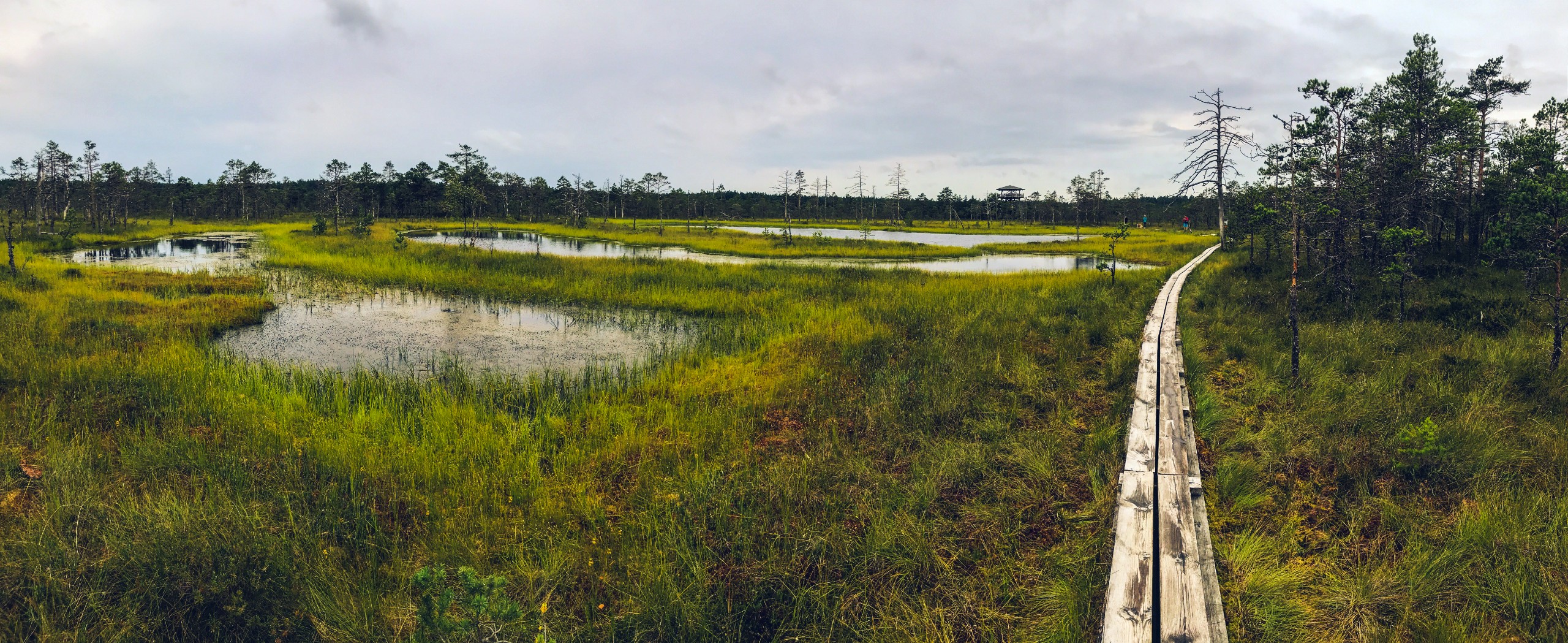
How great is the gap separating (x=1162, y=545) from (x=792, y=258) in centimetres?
3274

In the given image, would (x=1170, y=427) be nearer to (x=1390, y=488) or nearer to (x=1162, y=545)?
(x=1390, y=488)

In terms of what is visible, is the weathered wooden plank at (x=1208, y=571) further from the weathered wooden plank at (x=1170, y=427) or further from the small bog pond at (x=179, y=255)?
the small bog pond at (x=179, y=255)

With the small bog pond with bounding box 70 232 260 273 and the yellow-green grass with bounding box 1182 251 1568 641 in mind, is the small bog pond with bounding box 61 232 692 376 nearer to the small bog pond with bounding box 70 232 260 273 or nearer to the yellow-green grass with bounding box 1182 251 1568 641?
the small bog pond with bounding box 70 232 260 273

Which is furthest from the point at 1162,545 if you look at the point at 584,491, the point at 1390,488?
the point at 584,491

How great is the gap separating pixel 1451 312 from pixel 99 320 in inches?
1048

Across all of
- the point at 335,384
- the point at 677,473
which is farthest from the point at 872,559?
the point at 335,384

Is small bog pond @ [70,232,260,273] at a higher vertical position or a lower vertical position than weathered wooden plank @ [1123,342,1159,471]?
higher

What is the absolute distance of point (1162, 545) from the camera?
3660 mm

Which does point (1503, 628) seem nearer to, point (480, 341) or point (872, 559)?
point (872, 559)

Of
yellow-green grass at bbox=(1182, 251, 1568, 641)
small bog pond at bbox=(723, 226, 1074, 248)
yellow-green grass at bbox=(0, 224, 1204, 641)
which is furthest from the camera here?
small bog pond at bbox=(723, 226, 1074, 248)

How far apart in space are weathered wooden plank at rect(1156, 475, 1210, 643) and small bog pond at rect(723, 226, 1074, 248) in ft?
166

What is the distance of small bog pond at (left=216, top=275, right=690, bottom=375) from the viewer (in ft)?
38.9

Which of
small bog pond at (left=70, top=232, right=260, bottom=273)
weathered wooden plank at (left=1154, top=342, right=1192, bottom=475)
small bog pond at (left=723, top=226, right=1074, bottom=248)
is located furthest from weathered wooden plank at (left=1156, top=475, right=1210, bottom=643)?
small bog pond at (left=723, top=226, right=1074, bottom=248)

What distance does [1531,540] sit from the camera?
12.6ft
